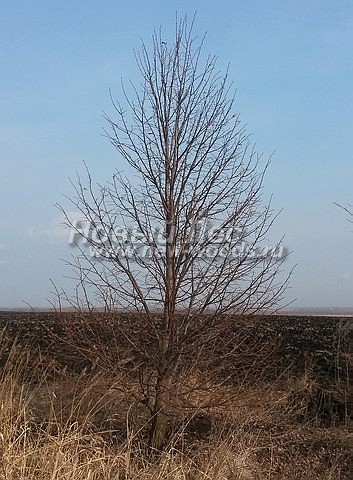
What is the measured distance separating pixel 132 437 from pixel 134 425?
1.52 meters

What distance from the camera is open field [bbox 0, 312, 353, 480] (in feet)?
22.1

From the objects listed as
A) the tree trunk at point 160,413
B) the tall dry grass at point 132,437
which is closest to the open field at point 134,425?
the tall dry grass at point 132,437

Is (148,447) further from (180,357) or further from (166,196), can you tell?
(166,196)

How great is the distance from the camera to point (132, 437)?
23.9 feet

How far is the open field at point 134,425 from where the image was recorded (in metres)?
6.73

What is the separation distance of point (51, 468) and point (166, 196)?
11.6ft

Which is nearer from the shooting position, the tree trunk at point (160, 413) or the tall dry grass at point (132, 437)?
the tall dry grass at point (132, 437)

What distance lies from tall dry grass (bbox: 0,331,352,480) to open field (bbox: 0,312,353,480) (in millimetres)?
16

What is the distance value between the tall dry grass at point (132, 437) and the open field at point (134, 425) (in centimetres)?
2

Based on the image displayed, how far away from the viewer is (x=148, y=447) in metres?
8.19

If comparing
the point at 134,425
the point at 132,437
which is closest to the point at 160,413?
the point at 134,425

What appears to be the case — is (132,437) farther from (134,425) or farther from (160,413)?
(134,425)

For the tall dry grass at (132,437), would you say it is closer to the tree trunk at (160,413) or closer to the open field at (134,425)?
the open field at (134,425)

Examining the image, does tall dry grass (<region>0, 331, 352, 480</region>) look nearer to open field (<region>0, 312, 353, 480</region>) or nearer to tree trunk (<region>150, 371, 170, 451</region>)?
open field (<region>0, 312, 353, 480</region>)
